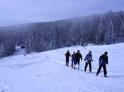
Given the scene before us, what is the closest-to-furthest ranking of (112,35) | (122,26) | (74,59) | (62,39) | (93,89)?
(93,89), (74,59), (112,35), (122,26), (62,39)

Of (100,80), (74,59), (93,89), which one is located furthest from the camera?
(74,59)

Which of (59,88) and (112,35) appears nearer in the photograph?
(59,88)

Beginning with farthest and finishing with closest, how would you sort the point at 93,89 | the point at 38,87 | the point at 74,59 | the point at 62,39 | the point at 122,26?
the point at 62,39 → the point at 122,26 → the point at 74,59 → the point at 38,87 → the point at 93,89

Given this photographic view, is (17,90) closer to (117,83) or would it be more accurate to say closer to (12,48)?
(117,83)

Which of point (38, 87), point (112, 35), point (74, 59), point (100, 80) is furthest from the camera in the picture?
point (112, 35)

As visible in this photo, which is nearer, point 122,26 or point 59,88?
point 59,88

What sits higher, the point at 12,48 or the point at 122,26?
the point at 122,26

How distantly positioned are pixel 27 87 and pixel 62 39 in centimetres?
12108

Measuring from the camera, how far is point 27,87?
16.5 metres

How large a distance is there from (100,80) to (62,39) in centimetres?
11998

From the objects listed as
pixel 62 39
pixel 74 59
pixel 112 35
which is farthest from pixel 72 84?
pixel 62 39

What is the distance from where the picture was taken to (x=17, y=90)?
15555 mm

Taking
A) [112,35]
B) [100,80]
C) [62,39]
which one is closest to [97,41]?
[112,35]

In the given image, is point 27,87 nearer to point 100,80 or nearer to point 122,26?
point 100,80
